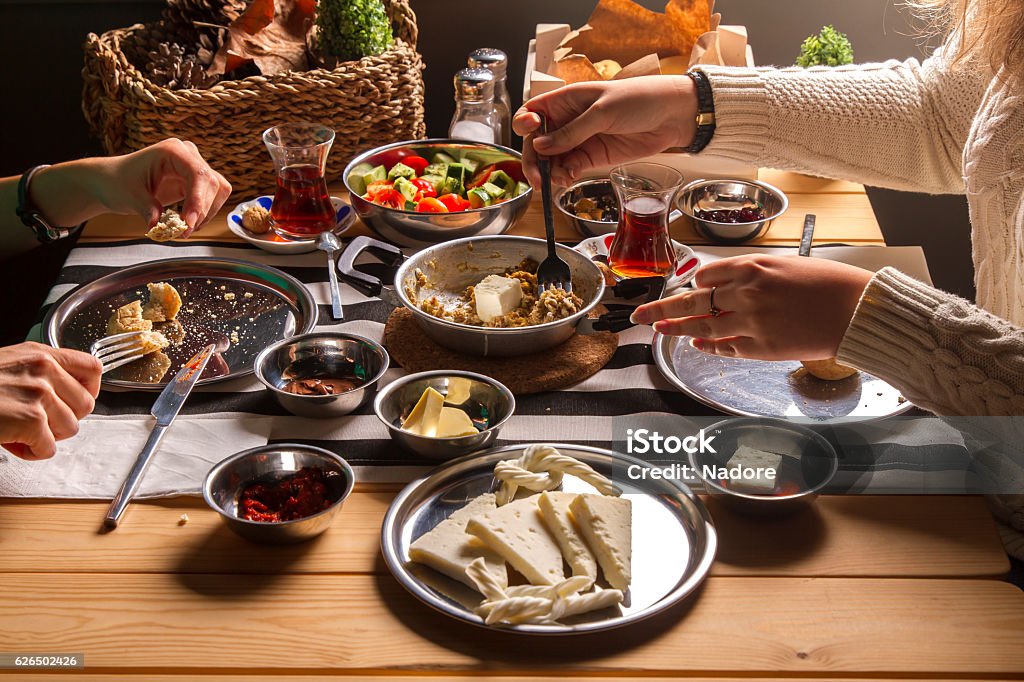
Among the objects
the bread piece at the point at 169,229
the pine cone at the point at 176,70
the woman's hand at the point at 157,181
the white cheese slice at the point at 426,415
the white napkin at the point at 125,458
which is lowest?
the white napkin at the point at 125,458

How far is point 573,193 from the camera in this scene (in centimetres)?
181

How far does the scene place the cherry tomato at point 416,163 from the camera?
72.0 inches

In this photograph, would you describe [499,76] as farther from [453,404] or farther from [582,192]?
[453,404]

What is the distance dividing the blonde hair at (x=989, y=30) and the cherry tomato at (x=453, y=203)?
860 millimetres

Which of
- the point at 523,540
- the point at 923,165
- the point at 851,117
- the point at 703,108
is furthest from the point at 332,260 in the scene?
the point at 923,165

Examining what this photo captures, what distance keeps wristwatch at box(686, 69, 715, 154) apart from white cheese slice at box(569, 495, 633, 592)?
87 cm

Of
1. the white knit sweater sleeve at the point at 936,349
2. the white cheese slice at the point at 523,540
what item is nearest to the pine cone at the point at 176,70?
the white cheese slice at the point at 523,540

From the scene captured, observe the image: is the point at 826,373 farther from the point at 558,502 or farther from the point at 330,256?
the point at 330,256

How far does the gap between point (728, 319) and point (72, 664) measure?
2.67 feet

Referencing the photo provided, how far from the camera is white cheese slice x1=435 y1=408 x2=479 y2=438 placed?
115 centimetres

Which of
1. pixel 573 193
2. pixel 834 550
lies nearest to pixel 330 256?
pixel 573 193

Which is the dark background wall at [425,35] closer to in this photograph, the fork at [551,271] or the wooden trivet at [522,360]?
the fork at [551,271]

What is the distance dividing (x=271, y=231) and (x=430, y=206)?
0.30m

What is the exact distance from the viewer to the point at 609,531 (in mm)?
974
